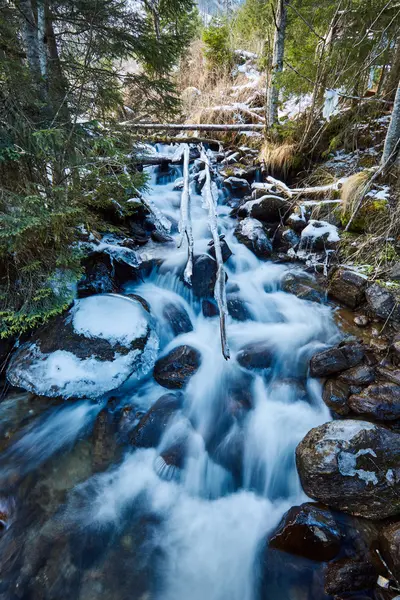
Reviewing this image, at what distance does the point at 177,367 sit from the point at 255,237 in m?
3.50

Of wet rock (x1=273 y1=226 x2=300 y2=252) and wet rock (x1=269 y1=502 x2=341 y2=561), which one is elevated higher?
wet rock (x1=273 y1=226 x2=300 y2=252)

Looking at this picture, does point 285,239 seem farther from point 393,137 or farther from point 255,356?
point 255,356

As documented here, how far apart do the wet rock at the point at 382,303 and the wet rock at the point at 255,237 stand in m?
2.32

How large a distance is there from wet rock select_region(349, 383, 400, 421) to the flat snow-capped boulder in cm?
252

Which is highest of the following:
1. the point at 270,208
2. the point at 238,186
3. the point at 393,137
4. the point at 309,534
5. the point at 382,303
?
the point at 393,137

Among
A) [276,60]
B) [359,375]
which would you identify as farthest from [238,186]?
[359,375]

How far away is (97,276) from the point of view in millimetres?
4680

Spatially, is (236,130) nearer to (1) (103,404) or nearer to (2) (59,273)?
(2) (59,273)

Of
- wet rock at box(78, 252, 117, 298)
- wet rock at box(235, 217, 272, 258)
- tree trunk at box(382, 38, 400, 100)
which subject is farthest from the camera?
wet rock at box(235, 217, 272, 258)

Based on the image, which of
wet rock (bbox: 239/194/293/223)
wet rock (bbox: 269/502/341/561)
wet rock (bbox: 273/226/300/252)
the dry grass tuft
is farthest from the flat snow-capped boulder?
the dry grass tuft

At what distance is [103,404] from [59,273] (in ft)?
5.50

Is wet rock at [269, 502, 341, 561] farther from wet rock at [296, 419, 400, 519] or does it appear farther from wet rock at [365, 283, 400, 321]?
wet rock at [365, 283, 400, 321]

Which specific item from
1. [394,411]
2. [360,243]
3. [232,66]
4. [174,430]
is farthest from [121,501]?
[232,66]

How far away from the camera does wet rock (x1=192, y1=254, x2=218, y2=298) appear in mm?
5152
